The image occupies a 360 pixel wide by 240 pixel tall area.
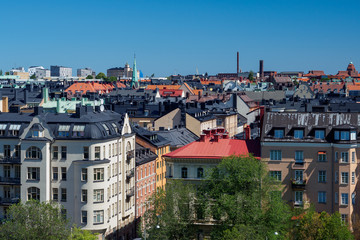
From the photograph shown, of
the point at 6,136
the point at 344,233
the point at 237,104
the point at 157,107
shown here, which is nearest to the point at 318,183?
the point at 344,233

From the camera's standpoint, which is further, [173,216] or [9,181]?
[9,181]

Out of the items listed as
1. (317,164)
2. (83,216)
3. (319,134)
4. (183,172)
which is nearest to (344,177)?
(317,164)

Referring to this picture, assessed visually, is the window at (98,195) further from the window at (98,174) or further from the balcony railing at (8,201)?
the balcony railing at (8,201)

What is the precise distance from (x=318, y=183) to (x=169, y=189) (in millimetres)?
13371

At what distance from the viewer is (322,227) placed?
58.7 metres

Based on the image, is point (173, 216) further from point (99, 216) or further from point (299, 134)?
point (299, 134)

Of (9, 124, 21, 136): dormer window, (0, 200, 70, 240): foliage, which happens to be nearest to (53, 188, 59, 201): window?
(9, 124, 21, 136): dormer window

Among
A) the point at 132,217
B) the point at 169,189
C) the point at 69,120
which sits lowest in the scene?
the point at 132,217

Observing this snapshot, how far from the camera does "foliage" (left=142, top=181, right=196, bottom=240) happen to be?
61894 mm

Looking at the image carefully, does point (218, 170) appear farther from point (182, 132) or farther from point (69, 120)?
point (182, 132)

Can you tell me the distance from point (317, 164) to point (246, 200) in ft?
31.0

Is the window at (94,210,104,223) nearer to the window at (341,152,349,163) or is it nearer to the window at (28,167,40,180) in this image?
the window at (28,167,40,180)

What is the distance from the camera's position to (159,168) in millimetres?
93938

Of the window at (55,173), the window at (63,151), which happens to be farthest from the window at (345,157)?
the window at (55,173)
